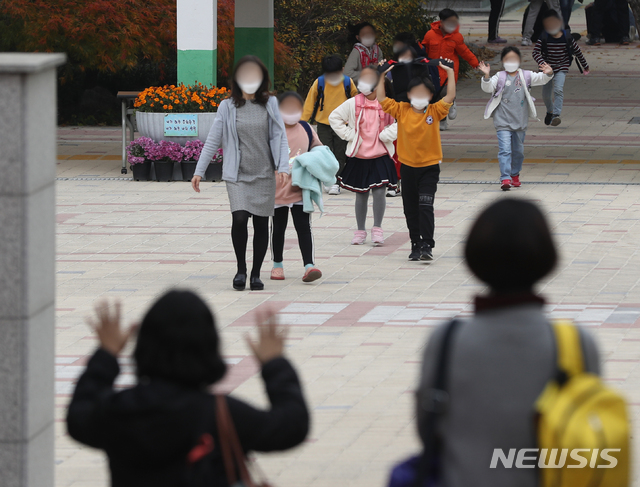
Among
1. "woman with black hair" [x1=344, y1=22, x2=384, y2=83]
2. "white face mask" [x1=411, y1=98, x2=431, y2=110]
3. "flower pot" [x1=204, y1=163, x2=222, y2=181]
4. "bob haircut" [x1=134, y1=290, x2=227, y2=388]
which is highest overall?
"woman with black hair" [x1=344, y1=22, x2=384, y2=83]

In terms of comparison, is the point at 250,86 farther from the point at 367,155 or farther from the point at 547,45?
the point at 547,45

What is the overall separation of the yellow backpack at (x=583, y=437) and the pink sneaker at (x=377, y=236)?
752cm

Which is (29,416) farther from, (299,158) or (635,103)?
(635,103)

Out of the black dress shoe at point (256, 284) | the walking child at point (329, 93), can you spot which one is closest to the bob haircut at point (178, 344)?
the black dress shoe at point (256, 284)

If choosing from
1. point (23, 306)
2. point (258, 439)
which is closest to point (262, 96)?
point (23, 306)

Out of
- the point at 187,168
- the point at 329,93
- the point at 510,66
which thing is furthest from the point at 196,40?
the point at 510,66

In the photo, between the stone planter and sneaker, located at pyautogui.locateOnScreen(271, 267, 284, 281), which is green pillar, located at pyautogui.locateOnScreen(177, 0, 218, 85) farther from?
sneaker, located at pyautogui.locateOnScreen(271, 267, 284, 281)

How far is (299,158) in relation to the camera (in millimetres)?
8414

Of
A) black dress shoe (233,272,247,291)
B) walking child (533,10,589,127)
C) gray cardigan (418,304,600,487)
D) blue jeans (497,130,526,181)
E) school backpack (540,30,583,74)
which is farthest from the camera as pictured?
school backpack (540,30,583,74)

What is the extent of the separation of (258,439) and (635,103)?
19.2 metres

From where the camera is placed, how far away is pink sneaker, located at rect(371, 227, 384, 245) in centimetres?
986

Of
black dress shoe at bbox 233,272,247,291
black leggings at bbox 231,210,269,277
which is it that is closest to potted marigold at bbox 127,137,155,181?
black leggings at bbox 231,210,269,277

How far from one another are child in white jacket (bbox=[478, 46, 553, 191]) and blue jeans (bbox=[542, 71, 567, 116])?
16.6 feet

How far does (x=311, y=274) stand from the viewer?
8.27 metres
